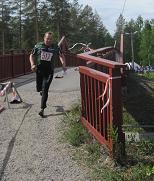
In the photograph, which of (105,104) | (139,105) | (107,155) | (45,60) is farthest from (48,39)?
(107,155)

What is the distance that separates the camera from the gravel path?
6.74 m

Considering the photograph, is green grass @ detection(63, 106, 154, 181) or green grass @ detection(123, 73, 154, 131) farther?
green grass @ detection(123, 73, 154, 131)

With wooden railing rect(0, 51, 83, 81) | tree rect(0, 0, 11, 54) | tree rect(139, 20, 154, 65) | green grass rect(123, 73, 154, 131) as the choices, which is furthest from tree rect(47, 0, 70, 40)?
green grass rect(123, 73, 154, 131)

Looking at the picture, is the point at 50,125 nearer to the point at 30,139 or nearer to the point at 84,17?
the point at 30,139

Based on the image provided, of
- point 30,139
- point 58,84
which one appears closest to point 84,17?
point 58,84

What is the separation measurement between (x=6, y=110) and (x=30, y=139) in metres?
2.69

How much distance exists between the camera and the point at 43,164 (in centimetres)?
713

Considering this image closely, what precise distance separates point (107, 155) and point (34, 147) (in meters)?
1.32

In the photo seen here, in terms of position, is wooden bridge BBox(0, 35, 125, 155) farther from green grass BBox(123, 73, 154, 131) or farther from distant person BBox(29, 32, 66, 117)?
distant person BBox(29, 32, 66, 117)

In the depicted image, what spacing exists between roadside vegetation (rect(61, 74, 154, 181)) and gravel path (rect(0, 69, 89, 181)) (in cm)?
15

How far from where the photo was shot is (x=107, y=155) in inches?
282

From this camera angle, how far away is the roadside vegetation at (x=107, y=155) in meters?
6.38

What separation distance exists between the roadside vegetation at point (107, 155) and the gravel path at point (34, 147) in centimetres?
15

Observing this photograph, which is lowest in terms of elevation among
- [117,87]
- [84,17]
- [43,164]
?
[43,164]
